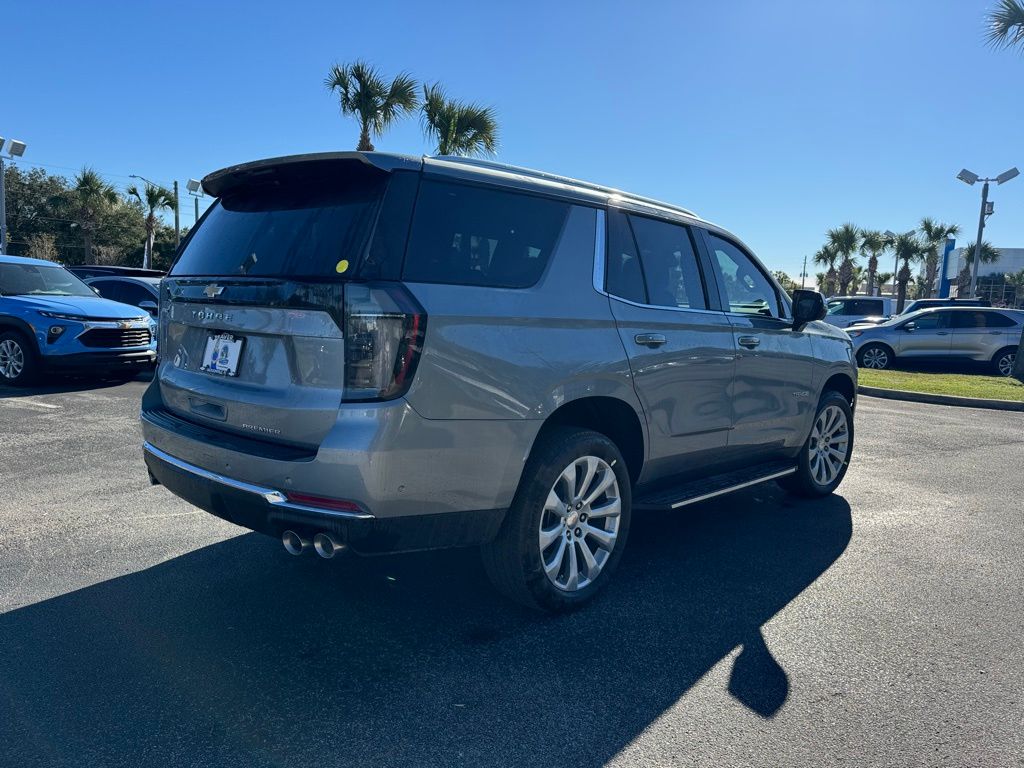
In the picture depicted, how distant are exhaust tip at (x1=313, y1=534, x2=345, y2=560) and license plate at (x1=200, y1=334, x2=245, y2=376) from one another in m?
0.82

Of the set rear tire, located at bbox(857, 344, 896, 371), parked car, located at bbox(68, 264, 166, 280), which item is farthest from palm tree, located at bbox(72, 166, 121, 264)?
rear tire, located at bbox(857, 344, 896, 371)

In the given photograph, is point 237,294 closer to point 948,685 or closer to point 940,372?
point 948,685

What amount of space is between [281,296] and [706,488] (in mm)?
2574

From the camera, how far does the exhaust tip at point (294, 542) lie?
287 centimetres

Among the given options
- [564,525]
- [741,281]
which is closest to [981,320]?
[741,281]

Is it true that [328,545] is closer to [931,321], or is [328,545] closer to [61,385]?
[61,385]

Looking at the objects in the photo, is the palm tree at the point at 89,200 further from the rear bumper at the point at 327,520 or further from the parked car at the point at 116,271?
the rear bumper at the point at 327,520

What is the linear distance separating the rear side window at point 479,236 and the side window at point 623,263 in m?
0.36

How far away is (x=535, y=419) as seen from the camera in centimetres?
320

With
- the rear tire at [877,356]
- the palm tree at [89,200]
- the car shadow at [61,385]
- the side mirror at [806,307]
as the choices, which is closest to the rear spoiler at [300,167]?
the side mirror at [806,307]

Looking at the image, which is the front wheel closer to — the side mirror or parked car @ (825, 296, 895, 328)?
the side mirror

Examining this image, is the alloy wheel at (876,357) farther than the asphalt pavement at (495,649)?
Yes

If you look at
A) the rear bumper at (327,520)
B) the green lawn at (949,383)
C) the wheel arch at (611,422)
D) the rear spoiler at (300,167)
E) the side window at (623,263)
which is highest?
the rear spoiler at (300,167)

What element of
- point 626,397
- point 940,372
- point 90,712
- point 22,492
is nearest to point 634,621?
point 626,397
